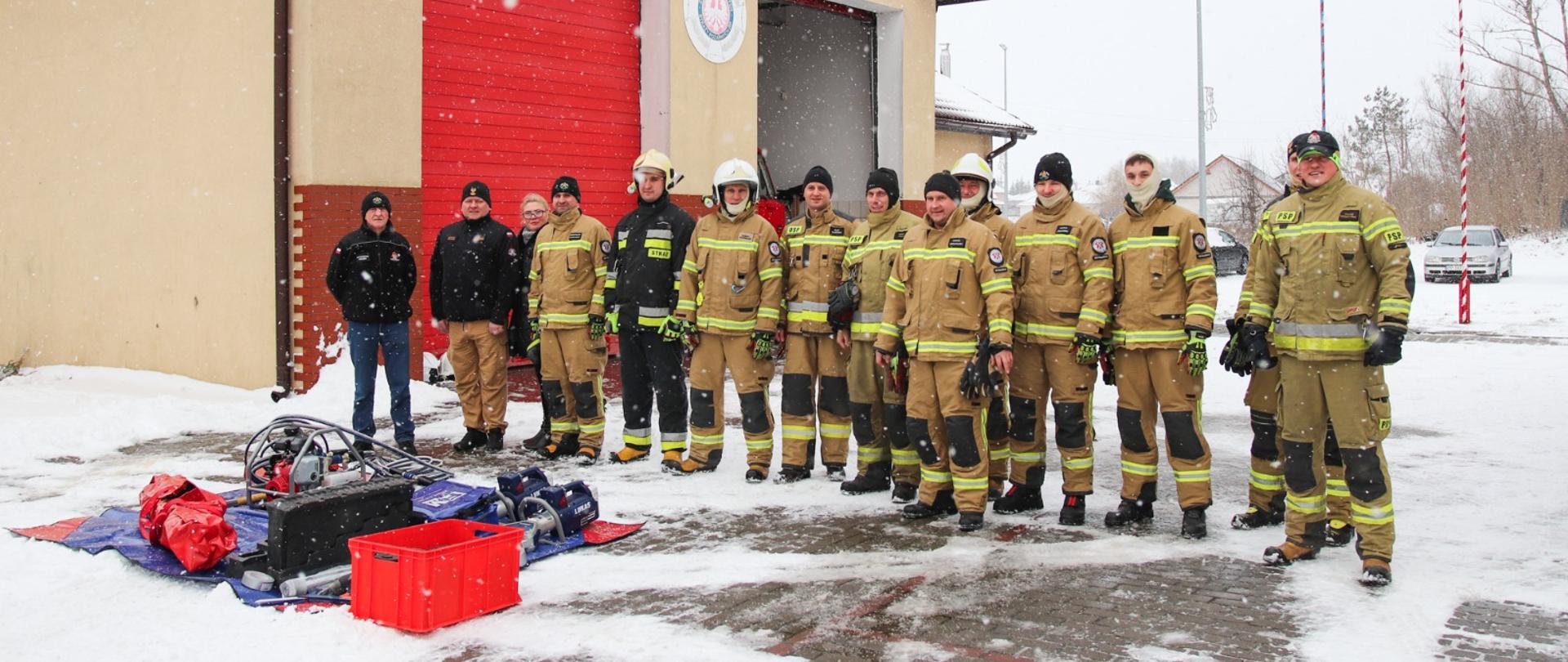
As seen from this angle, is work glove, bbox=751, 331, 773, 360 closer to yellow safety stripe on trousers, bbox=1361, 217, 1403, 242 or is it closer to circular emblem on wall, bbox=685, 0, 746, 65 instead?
yellow safety stripe on trousers, bbox=1361, 217, 1403, 242

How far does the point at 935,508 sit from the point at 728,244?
240 cm

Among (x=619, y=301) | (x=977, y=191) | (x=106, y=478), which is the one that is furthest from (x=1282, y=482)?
(x=106, y=478)

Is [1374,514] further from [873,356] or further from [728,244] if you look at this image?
[728,244]

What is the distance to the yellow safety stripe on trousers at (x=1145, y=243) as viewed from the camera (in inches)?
261

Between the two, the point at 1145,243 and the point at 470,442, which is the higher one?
the point at 1145,243

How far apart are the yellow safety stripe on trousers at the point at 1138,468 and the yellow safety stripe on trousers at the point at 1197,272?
106cm

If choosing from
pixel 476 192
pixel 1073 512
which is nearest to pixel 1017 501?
pixel 1073 512

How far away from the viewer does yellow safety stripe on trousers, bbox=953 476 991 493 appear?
6.83m

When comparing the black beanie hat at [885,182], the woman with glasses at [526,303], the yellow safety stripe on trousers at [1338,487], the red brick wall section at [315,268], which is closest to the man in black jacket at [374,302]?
the woman with glasses at [526,303]

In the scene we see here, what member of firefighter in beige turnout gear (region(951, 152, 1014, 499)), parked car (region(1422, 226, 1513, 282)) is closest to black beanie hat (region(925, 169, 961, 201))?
firefighter in beige turnout gear (region(951, 152, 1014, 499))

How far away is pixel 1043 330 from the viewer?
694 centimetres

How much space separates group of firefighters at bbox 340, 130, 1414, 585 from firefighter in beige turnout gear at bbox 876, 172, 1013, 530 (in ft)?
0.05

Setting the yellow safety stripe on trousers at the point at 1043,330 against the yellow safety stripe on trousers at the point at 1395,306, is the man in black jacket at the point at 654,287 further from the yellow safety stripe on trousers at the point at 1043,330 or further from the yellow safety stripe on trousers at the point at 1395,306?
the yellow safety stripe on trousers at the point at 1395,306

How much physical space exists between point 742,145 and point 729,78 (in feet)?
2.78
